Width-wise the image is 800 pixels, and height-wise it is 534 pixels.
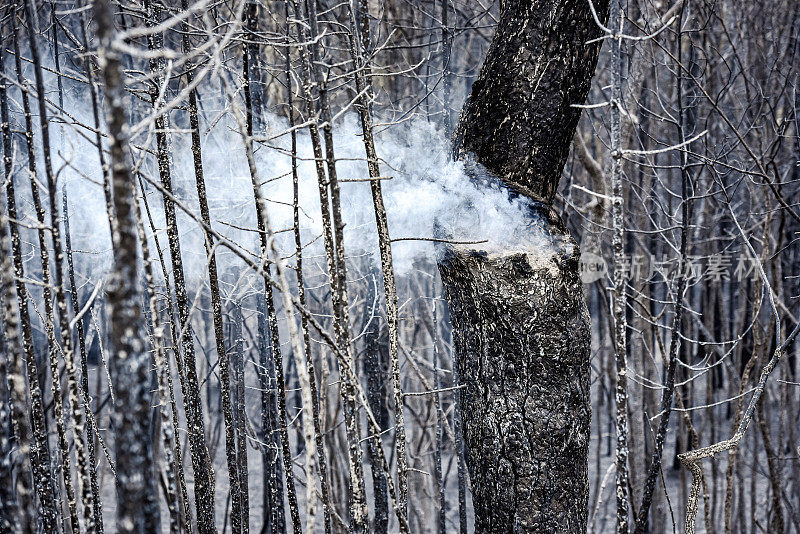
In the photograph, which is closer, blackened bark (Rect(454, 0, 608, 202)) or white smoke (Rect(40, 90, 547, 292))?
blackened bark (Rect(454, 0, 608, 202))

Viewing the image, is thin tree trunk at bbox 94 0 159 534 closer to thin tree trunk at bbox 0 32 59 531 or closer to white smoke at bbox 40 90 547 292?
thin tree trunk at bbox 0 32 59 531

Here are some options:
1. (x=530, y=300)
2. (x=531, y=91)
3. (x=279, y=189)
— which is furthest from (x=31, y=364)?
(x=279, y=189)

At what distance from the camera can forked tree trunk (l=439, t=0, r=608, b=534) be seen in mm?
2699

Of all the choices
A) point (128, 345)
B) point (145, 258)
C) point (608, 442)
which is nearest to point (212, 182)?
point (145, 258)

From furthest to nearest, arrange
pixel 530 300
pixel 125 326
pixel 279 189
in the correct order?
pixel 279 189
pixel 530 300
pixel 125 326

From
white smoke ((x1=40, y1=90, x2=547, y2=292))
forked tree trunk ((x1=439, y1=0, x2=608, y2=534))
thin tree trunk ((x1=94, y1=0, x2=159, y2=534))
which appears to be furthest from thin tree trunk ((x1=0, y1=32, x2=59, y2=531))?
white smoke ((x1=40, y1=90, x2=547, y2=292))

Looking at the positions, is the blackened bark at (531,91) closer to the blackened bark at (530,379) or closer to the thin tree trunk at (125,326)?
the blackened bark at (530,379)

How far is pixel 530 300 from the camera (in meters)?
2.68

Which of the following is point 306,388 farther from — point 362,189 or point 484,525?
point 362,189

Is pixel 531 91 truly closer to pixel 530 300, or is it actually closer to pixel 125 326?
pixel 530 300

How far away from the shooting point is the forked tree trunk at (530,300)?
8.86ft

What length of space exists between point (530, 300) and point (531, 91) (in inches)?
35.2

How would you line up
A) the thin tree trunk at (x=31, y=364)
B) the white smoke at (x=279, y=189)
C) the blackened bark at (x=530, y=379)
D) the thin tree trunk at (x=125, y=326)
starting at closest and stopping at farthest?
the thin tree trunk at (x=125, y=326), the thin tree trunk at (x=31, y=364), the blackened bark at (x=530, y=379), the white smoke at (x=279, y=189)

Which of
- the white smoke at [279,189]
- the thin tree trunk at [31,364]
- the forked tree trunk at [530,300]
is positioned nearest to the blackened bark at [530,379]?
the forked tree trunk at [530,300]
